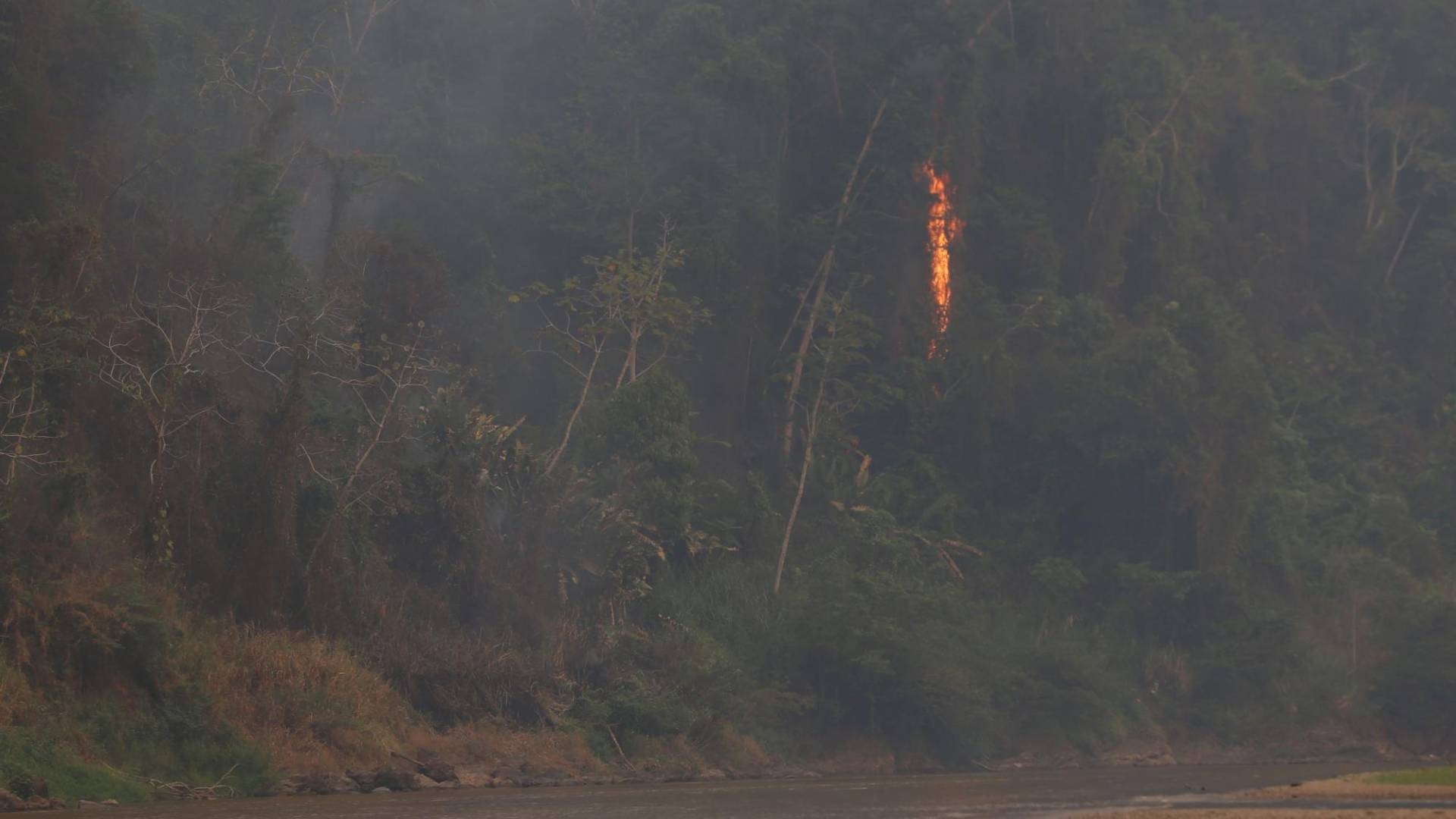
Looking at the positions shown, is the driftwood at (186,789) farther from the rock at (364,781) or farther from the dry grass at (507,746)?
the dry grass at (507,746)

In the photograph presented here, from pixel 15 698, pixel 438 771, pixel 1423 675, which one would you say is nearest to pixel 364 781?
pixel 438 771

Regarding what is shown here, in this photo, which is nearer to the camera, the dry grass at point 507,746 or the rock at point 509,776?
the rock at point 509,776

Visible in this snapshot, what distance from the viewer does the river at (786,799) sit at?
837 inches

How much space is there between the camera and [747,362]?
4509 cm

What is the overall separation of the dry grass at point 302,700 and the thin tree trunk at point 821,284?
18189 mm

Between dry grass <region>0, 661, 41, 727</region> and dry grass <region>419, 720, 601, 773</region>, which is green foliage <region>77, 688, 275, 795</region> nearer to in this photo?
dry grass <region>0, 661, 41, 727</region>

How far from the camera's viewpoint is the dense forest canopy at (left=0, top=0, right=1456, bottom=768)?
2869cm

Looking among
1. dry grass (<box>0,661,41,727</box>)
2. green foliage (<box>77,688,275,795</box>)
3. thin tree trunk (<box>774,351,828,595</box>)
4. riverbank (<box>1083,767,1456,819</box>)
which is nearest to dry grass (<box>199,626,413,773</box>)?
green foliage (<box>77,688,275,795</box>)

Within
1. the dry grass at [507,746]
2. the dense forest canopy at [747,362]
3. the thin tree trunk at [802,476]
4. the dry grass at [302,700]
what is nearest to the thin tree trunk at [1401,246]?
the dense forest canopy at [747,362]

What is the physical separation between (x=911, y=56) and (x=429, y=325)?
16.9m

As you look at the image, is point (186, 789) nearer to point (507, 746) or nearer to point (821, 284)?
point (507, 746)

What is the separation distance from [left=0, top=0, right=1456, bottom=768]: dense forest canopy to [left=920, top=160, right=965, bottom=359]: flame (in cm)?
11

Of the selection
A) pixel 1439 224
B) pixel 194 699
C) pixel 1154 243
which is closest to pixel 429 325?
pixel 194 699

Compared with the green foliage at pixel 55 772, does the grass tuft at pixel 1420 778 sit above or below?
below
